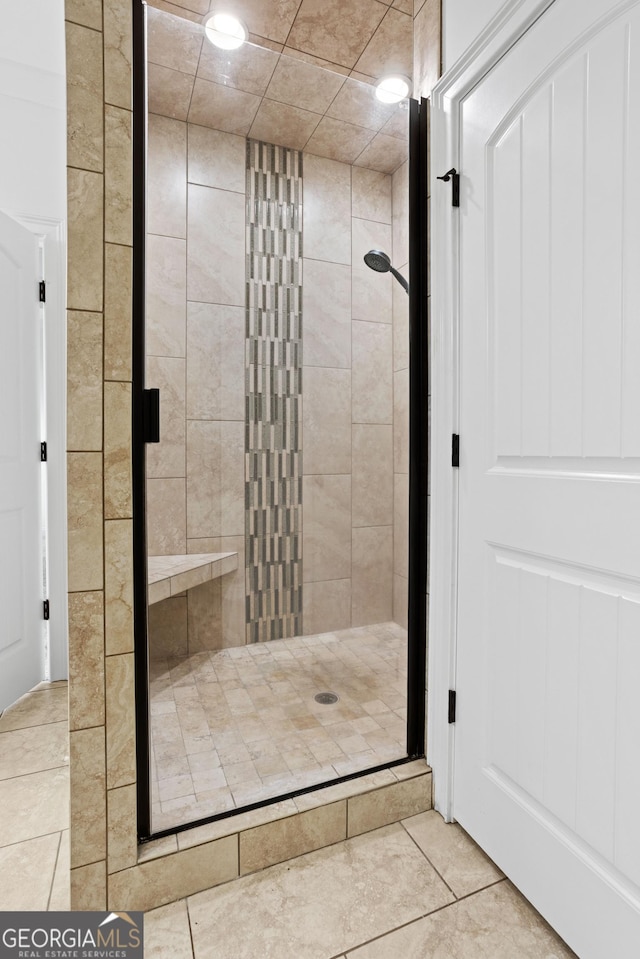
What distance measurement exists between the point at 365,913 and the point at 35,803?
1.02m

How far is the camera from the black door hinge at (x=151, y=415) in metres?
1.09

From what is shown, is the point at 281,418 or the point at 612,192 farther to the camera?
the point at 281,418

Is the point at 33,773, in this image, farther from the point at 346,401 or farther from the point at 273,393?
the point at 346,401

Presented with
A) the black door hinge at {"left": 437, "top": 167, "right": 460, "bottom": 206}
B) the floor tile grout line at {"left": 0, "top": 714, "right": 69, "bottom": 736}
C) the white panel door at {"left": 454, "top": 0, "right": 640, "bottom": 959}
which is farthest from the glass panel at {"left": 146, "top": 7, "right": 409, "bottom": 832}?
the floor tile grout line at {"left": 0, "top": 714, "right": 69, "bottom": 736}

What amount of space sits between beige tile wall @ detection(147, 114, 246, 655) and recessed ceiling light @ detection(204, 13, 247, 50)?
8.5 inches

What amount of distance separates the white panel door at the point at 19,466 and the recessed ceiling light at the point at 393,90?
1497 millimetres

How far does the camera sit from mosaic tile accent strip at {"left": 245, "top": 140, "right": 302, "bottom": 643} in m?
1.41

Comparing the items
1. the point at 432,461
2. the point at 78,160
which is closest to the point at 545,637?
the point at 432,461

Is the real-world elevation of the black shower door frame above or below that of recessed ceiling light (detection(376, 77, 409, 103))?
below

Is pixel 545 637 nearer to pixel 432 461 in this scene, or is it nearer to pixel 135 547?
pixel 432 461

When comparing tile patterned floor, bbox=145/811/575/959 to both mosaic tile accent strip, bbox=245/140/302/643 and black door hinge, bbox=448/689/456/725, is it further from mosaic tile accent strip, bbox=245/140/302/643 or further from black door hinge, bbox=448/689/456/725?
mosaic tile accent strip, bbox=245/140/302/643

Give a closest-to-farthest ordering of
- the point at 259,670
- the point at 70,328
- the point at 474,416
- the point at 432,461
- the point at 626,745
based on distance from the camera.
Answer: the point at 626,745 → the point at 70,328 → the point at 474,416 → the point at 432,461 → the point at 259,670

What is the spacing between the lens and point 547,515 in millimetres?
1041

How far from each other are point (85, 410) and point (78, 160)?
50 centimetres
